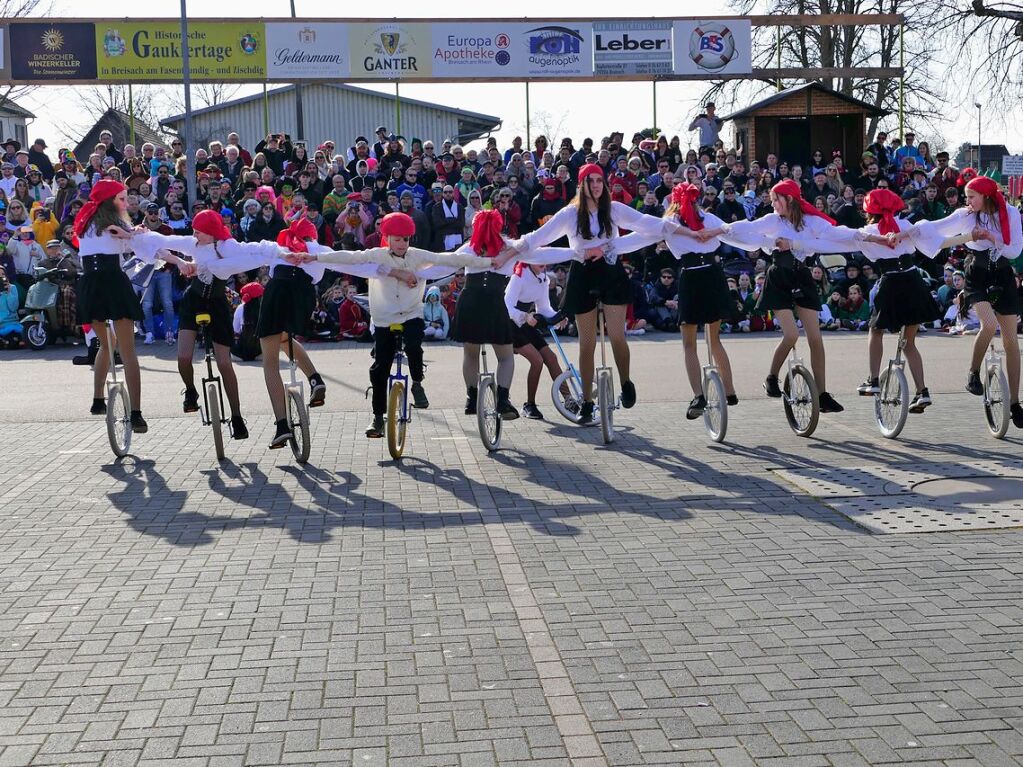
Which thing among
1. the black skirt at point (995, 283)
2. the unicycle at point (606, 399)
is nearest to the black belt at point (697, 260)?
the unicycle at point (606, 399)

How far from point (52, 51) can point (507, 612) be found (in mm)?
27266

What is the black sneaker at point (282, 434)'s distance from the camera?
9805 millimetres

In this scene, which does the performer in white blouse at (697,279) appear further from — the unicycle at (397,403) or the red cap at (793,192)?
the unicycle at (397,403)

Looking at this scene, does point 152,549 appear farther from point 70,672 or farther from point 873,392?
point 873,392

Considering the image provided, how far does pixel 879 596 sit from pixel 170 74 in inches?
1074

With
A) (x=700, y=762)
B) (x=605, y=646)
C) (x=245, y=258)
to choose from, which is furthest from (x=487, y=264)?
Answer: (x=700, y=762)

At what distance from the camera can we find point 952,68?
117 feet

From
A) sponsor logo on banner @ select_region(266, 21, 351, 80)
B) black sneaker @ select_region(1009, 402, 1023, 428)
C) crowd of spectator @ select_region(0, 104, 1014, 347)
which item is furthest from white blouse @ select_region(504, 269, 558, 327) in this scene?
sponsor logo on banner @ select_region(266, 21, 351, 80)

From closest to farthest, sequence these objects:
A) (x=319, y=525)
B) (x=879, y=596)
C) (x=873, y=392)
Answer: (x=879, y=596) < (x=319, y=525) < (x=873, y=392)

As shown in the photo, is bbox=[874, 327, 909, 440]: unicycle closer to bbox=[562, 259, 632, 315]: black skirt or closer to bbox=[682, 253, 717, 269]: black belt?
bbox=[682, 253, 717, 269]: black belt

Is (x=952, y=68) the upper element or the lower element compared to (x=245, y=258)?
upper

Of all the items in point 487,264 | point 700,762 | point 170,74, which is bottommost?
point 700,762

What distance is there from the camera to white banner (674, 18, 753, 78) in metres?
31.3

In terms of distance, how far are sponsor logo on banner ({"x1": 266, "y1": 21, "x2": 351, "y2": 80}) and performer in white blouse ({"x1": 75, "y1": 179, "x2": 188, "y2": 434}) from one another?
20.8 m
